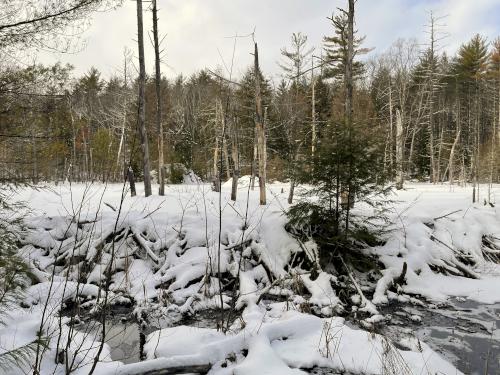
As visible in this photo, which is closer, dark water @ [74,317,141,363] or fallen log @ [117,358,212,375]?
fallen log @ [117,358,212,375]

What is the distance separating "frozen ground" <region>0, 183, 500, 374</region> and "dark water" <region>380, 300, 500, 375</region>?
0.04 meters

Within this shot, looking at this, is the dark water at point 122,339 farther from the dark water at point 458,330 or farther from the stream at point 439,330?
the dark water at point 458,330

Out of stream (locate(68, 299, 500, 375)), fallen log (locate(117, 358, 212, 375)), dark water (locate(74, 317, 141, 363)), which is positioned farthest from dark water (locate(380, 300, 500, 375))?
dark water (locate(74, 317, 141, 363))

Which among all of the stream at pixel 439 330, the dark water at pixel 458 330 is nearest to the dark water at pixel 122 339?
the stream at pixel 439 330

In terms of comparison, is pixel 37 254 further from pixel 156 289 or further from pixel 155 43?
pixel 155 43

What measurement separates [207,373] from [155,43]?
12.8m

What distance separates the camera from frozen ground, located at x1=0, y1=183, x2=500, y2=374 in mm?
4457

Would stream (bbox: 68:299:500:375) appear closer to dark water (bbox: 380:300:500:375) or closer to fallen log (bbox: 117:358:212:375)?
dark water (bbox: 380:300:500:375)

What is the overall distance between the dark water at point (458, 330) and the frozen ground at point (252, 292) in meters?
0.04

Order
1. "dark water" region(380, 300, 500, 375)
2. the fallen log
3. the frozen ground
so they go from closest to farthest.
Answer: the fallen log → the frozen ground → "dark water" region(380, 300, 500, 375)

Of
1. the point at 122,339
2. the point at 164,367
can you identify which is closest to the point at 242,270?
the point at 122,339

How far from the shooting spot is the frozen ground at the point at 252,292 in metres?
4.46

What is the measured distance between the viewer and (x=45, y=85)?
5004 mm

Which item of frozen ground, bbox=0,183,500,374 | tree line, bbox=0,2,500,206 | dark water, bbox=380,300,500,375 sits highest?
tree line, bbox=0,2,500,206
